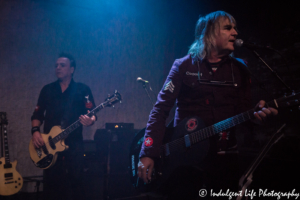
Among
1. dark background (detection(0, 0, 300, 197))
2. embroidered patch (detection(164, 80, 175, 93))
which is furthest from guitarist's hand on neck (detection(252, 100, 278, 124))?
dark background (detection(0, 0, 300, 197))

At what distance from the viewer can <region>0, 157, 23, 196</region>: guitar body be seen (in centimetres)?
347

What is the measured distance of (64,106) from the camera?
3.71 metres

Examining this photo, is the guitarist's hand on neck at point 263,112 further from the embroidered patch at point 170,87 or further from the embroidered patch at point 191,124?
the embroidered patch at point 170,87

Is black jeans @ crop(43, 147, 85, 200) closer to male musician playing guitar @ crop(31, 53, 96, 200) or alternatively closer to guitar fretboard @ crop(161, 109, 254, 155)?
male musician playing guitar @ crop(31, 53, 96, 200)

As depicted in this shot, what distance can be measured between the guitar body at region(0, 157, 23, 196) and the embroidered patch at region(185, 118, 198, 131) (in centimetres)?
348

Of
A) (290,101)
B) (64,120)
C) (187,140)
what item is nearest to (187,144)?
(187,140)

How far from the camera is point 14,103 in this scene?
185 inches

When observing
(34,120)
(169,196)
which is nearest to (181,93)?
(169,196)

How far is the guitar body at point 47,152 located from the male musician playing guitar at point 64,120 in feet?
0.24

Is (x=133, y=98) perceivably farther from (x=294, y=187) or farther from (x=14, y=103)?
(x=294, y=187)

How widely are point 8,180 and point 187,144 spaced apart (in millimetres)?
3474

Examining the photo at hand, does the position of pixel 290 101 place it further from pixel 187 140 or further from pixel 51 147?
pixel 51 147

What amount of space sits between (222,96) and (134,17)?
5095mm

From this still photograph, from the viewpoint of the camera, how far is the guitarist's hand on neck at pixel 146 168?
150cm
